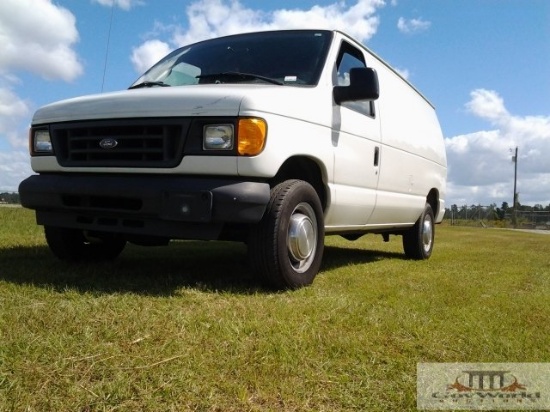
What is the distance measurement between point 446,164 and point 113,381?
7687 millimetres

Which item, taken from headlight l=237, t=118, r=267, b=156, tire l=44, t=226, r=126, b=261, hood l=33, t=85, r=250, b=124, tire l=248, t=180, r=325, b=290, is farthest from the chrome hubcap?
tire l=44, t=226, r=126, b=261

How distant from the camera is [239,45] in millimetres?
4809

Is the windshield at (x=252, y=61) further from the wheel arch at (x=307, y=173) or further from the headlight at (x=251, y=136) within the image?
the headlight at (x=251, y=136)

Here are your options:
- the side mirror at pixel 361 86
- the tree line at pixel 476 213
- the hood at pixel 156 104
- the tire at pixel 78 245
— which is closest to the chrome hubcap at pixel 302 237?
the hood at pixel 156 104

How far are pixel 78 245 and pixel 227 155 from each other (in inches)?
79.6

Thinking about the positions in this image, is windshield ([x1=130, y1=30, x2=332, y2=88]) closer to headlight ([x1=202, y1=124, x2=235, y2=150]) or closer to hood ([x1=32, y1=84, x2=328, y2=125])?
hood ([x1=32, y1=84, x2=328, y2=125])

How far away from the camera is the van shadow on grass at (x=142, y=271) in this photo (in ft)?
12.0

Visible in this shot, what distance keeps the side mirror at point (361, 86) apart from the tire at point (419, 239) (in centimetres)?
330

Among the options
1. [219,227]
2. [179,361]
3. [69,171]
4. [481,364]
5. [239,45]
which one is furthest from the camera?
[239,45]

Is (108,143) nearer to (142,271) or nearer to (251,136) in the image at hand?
(251,136)

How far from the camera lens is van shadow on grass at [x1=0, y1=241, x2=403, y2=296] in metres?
3.64

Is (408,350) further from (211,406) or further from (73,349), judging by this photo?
(73,349)

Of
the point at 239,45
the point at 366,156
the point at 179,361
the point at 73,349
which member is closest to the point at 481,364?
the point at 179,361

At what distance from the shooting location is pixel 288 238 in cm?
382
